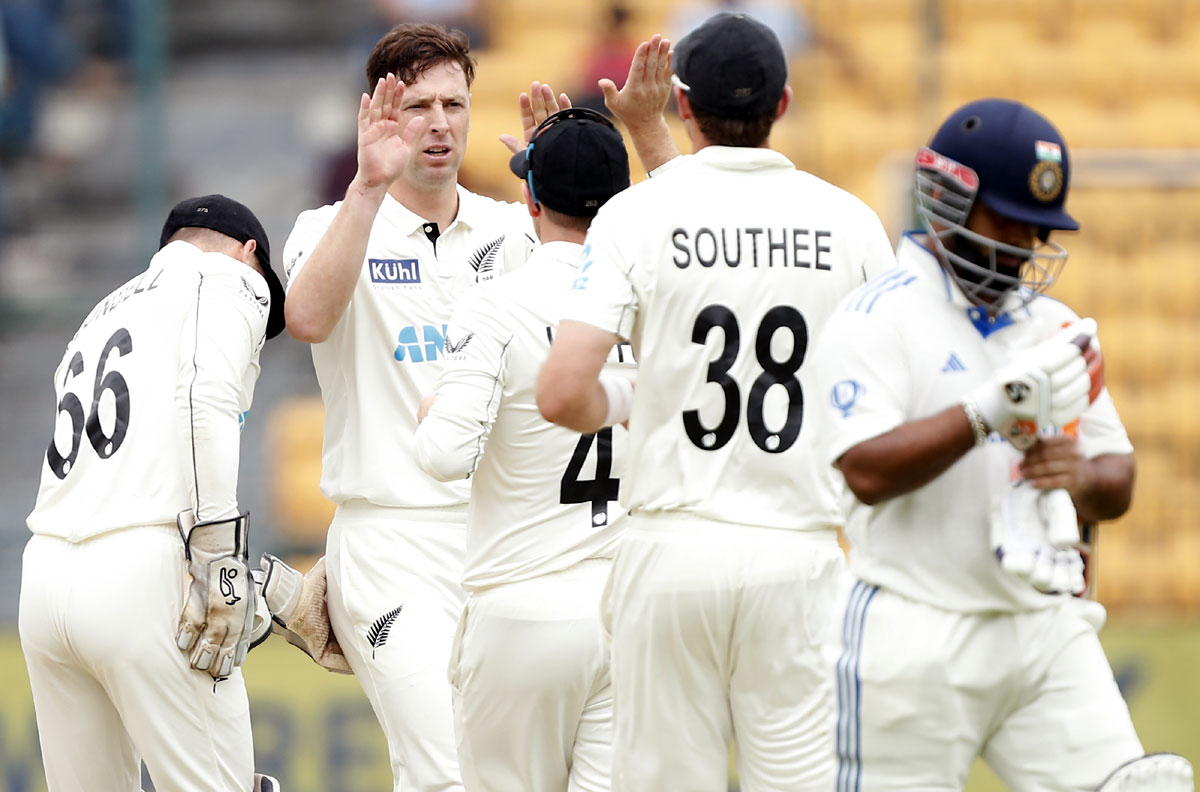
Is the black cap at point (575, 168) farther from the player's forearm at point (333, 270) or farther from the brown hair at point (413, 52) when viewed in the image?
the brown hair at point (413, 52)

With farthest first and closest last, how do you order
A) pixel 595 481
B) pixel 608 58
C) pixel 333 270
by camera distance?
pixel 608 58
pixel 333 270
pixel 595 481

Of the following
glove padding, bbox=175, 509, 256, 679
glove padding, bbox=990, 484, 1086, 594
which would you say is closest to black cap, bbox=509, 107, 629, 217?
glove padding, bbox=175, 509, 256, 679

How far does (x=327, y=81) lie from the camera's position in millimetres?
13227

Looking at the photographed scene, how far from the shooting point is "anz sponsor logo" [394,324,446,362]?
543 centimetres

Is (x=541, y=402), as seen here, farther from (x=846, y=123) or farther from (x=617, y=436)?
(x=846, y=123)

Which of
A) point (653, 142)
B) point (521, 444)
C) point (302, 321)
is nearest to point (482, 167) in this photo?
point (302, 321)

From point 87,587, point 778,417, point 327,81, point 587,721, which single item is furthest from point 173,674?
point 327,81

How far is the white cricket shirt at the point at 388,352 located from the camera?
5359mm

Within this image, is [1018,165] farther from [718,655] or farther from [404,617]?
[404,617]

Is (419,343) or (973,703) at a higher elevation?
(419,343)

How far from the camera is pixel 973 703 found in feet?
12.0

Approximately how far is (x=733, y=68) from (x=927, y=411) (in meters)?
1.05

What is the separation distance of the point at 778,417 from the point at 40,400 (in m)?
7.06

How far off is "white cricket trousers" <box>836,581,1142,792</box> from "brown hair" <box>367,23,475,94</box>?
2.64m
